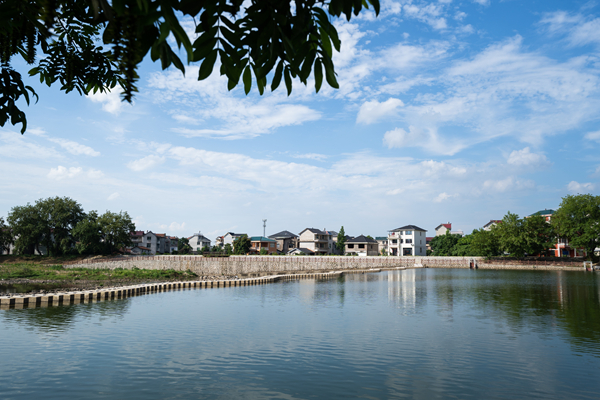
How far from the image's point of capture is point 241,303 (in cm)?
2778

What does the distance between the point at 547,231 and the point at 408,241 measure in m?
39.6

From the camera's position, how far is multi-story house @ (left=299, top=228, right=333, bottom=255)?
116750 millimetres

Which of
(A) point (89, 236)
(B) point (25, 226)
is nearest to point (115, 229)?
(A) point (89, 236)

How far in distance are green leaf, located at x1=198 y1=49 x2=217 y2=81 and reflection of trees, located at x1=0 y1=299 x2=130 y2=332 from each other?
19.4m

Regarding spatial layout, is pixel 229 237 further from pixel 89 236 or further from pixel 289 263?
pixel 289 263

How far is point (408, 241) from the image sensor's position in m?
111

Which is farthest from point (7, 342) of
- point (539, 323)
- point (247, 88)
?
point (539, 323)

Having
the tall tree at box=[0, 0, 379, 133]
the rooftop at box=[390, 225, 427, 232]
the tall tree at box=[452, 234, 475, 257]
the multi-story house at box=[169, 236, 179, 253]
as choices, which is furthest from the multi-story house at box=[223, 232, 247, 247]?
the tall tree at box=[0, 0, 379, 133]

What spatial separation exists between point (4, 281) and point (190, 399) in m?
48.8

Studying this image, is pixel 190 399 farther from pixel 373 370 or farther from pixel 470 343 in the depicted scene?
pixel 470 343

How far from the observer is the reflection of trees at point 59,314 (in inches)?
738

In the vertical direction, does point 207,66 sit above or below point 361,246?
above

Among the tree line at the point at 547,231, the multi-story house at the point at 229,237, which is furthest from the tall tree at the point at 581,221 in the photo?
the multi-story house at the point at 229,237

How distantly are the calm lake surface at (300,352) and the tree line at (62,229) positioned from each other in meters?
72.1
